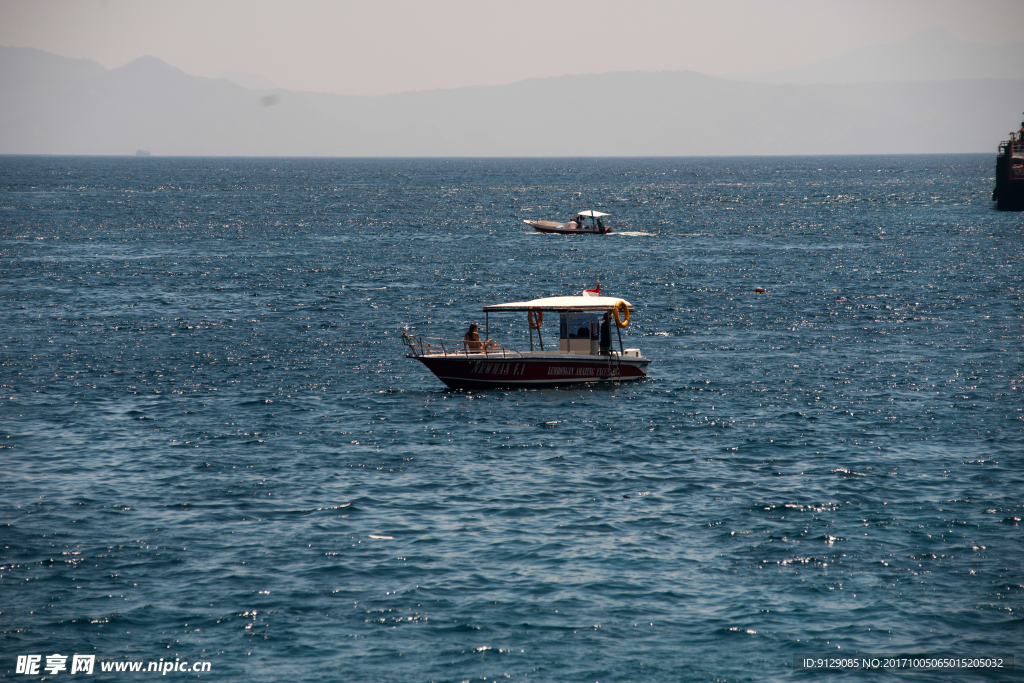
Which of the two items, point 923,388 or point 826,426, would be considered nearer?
point 826,426

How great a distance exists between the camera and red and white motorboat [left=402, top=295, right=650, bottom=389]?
41969 mm

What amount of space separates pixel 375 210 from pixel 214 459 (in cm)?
13165

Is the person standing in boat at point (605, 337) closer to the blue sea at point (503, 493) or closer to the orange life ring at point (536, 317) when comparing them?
the blue sea at point (503, 493)

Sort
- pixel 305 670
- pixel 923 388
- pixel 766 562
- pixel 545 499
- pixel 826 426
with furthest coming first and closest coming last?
pixel 923 388 < pixel 826 426 < pixel 545 499 < pixel 766 562 < pixel 305 670

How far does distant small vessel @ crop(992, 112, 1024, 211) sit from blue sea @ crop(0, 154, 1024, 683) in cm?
6512

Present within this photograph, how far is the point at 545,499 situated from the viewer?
27.9 m

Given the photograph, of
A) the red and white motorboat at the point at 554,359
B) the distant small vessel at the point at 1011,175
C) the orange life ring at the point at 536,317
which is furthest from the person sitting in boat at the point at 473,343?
the distant small vessel at the point at 1011,175

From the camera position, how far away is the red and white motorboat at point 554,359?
4197cm

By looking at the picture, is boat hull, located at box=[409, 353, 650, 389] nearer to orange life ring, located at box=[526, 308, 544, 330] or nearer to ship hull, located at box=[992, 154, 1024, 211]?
orange life ring, located at box=[526, 308, 544, 330]

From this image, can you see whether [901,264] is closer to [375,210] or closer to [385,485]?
[385,485]

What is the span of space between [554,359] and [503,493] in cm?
1468

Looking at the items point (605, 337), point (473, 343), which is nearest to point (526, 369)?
point (473, 343)

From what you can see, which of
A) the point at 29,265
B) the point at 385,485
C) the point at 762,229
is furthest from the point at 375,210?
the point at 385,485

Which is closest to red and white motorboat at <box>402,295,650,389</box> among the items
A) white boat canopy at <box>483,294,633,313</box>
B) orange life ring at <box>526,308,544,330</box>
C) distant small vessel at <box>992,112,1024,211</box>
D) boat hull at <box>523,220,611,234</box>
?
white boat canopy at <box>483,294,633,313</box>
